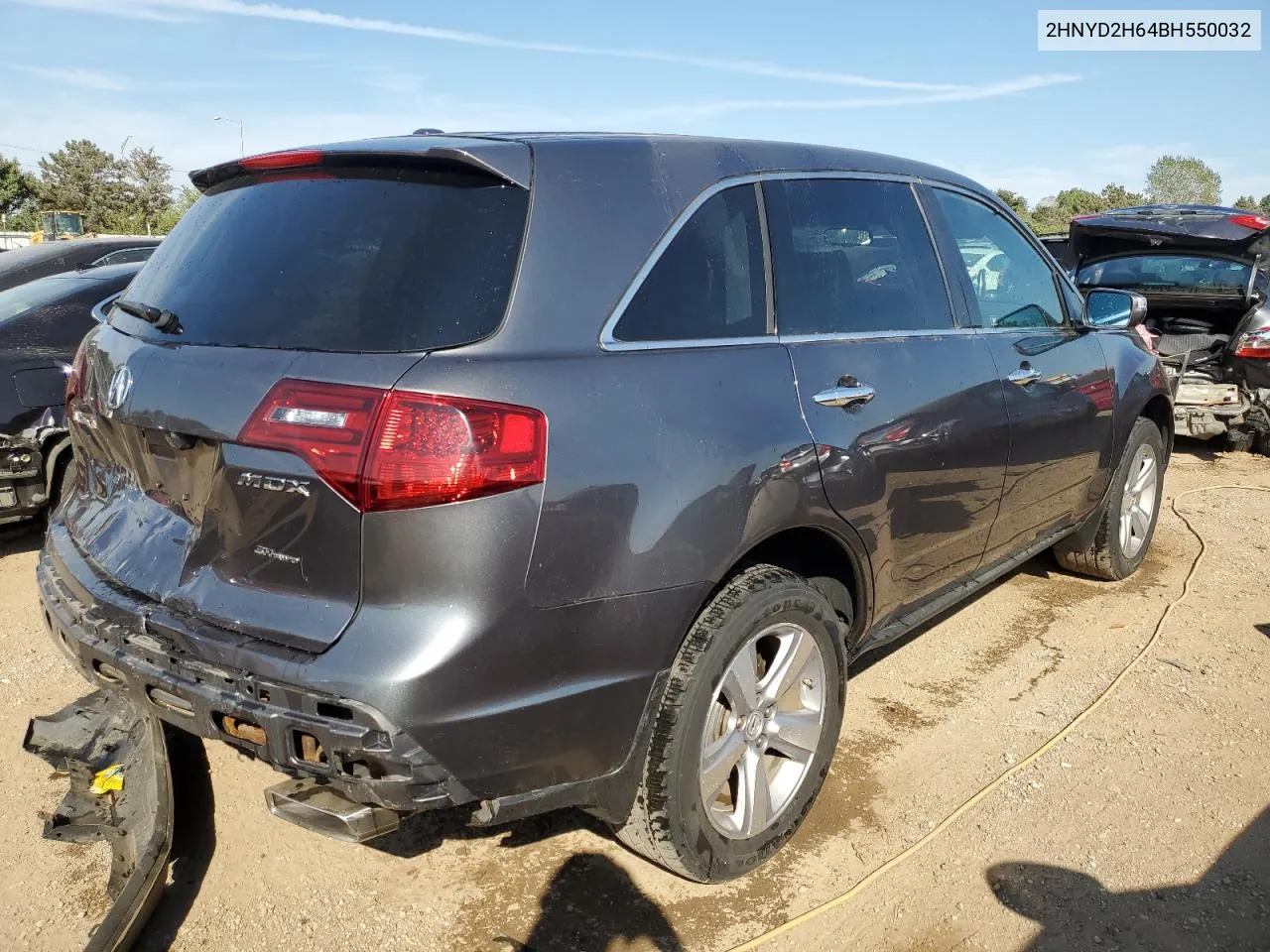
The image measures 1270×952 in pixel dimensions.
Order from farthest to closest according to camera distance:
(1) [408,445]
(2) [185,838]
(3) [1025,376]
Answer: (3) [1025,376], (2) [185,838], (1) [408,445]

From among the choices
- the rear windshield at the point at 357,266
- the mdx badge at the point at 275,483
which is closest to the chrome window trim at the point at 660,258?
the rear windshield at the point at 357,266

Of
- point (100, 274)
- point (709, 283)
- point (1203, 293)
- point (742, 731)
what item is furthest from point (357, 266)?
point (1203, 293)

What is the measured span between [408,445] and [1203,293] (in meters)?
7.64

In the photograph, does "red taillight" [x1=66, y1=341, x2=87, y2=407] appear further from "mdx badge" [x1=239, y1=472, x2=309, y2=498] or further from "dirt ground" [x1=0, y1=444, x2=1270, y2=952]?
"dirt ground" [x1=0, y1=444, x2=1270, y2=952]

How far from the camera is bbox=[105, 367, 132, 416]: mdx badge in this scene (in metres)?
2.36

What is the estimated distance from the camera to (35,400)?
16.4ft

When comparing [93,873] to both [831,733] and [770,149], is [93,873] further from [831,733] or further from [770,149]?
[770,149]

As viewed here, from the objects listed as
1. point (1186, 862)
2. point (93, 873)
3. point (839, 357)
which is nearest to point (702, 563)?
point (839, 357)

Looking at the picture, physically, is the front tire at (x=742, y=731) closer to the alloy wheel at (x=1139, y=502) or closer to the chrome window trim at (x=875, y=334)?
the chrome window trim at (x=875, y=334)

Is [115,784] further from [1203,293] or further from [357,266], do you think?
[1203,293]

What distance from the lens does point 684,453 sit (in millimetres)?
2227

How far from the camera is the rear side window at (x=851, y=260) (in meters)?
2.76

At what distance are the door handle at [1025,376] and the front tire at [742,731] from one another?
4.19 feet

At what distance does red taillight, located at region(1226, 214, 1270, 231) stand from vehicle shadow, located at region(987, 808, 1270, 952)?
18.9 ft
